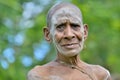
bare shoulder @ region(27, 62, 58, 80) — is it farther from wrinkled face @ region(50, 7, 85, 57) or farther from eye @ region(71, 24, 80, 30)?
eye @ region(71, 24, 80, 30)

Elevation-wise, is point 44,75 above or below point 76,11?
below

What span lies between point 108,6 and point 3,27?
8.20 feet

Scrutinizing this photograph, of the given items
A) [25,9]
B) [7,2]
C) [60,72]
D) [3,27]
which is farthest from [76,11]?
[25,9]

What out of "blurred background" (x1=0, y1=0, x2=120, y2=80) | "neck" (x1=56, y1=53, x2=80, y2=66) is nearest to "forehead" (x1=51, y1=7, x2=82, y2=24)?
"neck" (x1=56, y1=53, x2=80, y2=66)

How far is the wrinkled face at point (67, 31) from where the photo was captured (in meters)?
6.39

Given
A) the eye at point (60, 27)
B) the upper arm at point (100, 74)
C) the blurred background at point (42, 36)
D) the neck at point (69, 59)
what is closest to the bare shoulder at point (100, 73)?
the upper arm at point (100, 74)

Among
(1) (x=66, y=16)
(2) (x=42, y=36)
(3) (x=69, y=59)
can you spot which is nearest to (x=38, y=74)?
(3) (x=69, y=59)

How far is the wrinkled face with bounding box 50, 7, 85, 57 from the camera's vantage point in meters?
6.39

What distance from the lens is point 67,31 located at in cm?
637

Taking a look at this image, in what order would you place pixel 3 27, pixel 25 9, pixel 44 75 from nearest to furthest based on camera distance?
pixel 44 75, pixel 3 27, pixel 25 9

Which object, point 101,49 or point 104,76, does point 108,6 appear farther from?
point 104,76

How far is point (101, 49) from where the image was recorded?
560 inches

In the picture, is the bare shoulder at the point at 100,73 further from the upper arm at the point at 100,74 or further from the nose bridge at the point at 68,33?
the nose bridge at the point at 68,33

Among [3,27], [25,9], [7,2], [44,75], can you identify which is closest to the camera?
[44,75]
